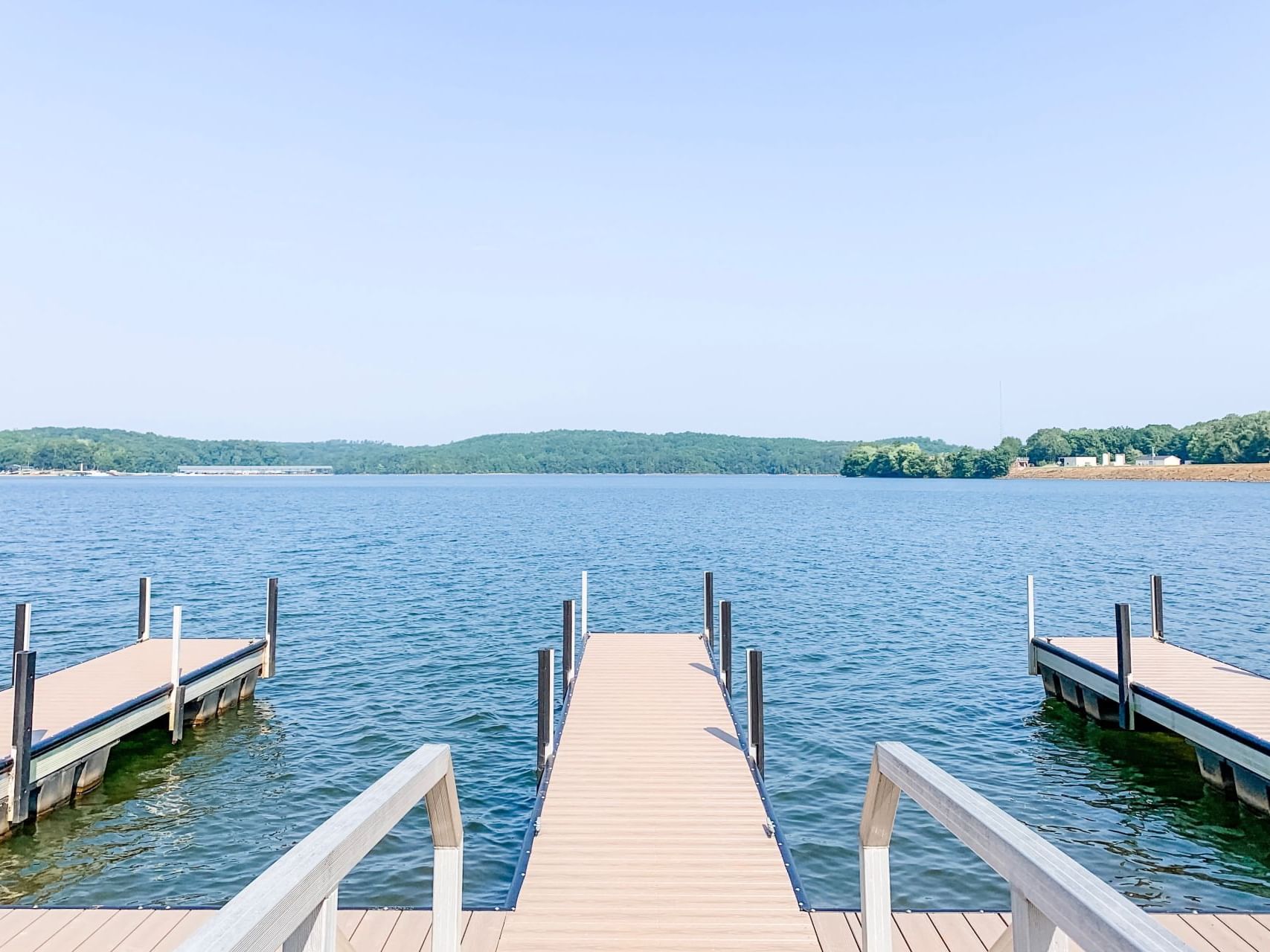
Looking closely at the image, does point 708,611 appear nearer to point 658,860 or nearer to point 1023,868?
point 658,860

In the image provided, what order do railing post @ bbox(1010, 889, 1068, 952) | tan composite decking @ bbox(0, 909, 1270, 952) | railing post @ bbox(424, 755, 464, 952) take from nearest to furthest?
railing post @ bbox(1010, 889, 1068, 952) < railing post @ bbox(424, 755, 464, 952) < tan composite decking @ bbox(0, 909, 1270, 952)

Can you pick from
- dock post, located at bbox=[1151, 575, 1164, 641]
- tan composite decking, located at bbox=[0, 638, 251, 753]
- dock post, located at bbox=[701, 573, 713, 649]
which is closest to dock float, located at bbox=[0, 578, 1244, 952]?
dock post, located at bbox=[701, 573, 713, 649]

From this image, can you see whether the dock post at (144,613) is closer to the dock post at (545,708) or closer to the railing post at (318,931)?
the dock post at (545,708)

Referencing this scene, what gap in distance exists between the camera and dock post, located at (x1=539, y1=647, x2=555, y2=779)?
33.5 ft

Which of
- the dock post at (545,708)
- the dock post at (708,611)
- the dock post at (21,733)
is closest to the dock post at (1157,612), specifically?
the dock post at (708,611)

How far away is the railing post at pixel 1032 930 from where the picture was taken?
226 cm

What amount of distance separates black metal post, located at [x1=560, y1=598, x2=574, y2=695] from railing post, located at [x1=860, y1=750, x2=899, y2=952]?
30.9 ft

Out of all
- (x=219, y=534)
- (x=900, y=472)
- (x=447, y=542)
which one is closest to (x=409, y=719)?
(x=447, y=542)

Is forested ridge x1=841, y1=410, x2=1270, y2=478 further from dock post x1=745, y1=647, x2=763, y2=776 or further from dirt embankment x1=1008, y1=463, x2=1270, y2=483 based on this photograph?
dock post x1=745, y1=647, x2=763, y2=776

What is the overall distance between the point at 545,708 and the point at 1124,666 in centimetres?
1023

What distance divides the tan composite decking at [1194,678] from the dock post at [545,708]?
9554mm

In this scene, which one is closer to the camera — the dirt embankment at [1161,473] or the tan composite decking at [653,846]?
the tan composite decking at [653,846]

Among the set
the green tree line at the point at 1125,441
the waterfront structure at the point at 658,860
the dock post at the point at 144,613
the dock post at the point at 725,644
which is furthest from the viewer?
the green tree line at the point at 1125,441

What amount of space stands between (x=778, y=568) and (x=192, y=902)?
104ft
